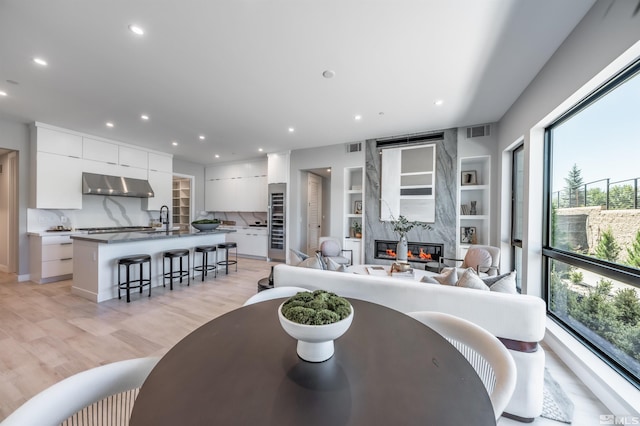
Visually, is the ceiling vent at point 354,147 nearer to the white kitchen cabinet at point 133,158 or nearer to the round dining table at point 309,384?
the white kitchen cabinet at point 133,158

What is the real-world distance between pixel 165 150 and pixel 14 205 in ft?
9.26

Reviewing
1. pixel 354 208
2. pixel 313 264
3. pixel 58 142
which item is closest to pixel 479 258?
pixel 313 264

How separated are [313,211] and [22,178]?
5762 mm

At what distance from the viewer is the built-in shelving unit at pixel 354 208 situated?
576 centimetres

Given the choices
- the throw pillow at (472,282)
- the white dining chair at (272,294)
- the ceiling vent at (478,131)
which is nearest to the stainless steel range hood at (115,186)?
the white dining chair at (272,294)

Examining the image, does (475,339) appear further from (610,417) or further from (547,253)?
(547,253)

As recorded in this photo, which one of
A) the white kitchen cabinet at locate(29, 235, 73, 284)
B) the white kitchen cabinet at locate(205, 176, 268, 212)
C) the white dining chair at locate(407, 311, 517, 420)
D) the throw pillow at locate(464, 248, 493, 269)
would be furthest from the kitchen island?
the throw pillow at locate(464, 248, 493, 269)

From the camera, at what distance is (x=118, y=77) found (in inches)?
117

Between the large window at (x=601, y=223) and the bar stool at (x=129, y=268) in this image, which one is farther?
the bar stool at (x=129, y=268)

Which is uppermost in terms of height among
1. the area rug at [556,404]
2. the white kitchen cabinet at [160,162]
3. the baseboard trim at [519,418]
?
the white kitchen cabinet at [160,162]

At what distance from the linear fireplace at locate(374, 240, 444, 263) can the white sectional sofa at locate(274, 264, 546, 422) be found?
339 cm

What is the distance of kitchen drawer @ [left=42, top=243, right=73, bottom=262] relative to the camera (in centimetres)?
435

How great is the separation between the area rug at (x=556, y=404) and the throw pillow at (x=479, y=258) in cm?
175

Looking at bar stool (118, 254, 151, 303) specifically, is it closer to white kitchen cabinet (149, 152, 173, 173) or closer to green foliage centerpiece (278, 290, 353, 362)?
white kitchen cabinet (149, 152, 173, 173)
